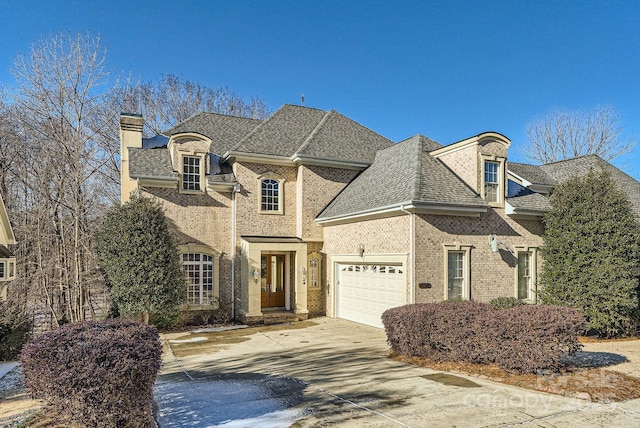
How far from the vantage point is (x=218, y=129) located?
62.9 ft

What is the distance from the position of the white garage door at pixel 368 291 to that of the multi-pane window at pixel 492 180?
163 inches

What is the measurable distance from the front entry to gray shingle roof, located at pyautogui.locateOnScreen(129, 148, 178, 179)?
194 inches

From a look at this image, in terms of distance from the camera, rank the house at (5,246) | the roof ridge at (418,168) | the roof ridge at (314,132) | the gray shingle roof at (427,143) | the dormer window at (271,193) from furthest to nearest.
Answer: the roof ridge at (314,132), the dormer window at (271,193), the gray shingle roof at (427,143), the roof ridge at (418,168), the house at (5,246)

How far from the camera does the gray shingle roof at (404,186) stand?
13.1 metres

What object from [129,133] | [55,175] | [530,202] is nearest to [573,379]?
[530,202]

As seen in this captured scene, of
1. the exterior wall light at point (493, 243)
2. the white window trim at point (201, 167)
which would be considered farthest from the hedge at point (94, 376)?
the exterior wall light at point (493, 243)

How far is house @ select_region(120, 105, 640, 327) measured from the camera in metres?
13.3

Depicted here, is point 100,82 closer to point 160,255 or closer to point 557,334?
point 160,255

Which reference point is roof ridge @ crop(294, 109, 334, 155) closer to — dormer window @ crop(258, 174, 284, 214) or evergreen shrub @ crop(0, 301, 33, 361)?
dormer window @ crop(258, 174, 284, 214)

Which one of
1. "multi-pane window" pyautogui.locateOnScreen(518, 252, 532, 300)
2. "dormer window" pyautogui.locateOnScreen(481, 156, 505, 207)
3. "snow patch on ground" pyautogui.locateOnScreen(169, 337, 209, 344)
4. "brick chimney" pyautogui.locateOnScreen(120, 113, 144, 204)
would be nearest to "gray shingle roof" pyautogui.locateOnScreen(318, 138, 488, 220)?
"dormer window" pyautogui.locateOnScreen(481, 156, 505, 207)

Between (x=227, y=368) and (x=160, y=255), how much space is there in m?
5.59

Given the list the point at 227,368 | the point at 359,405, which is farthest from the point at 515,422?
the point at 227,368

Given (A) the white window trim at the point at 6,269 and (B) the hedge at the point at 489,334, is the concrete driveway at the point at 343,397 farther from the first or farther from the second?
(A) the white window trim at the point at 6,269

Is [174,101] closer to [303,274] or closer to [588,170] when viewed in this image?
[303,274]
